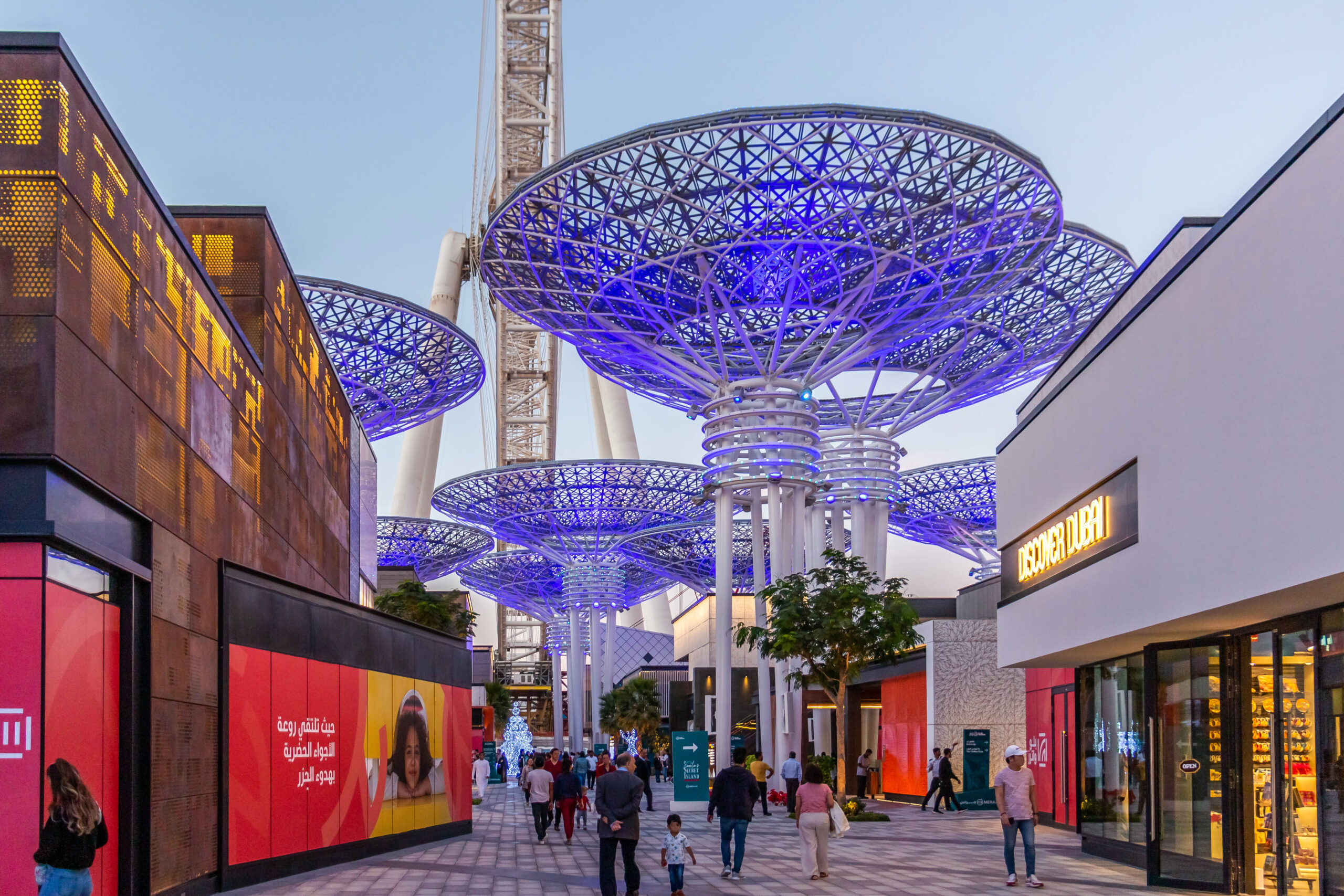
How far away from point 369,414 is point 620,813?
1476 inches

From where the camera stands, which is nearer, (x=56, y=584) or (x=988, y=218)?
(x=56, y=584)

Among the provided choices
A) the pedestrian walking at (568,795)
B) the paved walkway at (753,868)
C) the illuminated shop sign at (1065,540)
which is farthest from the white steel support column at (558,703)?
the illuminated shop sign at (1065,540)

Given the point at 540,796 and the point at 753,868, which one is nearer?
the point at 753,868

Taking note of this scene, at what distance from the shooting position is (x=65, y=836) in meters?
8.86

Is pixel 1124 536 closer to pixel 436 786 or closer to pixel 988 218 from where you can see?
pixel 436 786

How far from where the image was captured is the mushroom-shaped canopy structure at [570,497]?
6938 centimetres

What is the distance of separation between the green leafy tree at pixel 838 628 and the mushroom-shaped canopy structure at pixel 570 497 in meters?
30.9

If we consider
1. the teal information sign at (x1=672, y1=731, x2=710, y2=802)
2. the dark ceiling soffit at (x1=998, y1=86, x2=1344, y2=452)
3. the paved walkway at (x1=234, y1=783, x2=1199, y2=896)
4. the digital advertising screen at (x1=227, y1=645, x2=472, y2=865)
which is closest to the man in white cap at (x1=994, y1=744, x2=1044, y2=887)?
the paved walkway at (x1=234, y1=783, x2=1199, y2=896)

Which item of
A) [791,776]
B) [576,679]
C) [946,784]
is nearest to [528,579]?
[576,679]

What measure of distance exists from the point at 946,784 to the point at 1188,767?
19161 mm

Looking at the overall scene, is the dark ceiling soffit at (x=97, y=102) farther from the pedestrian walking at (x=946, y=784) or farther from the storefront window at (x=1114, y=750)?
the pedestrian walking at (x=946, y=784)

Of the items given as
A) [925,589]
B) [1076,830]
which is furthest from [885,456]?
[925,589]

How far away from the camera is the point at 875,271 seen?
132 ft

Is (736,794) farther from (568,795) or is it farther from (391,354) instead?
(391,354)
